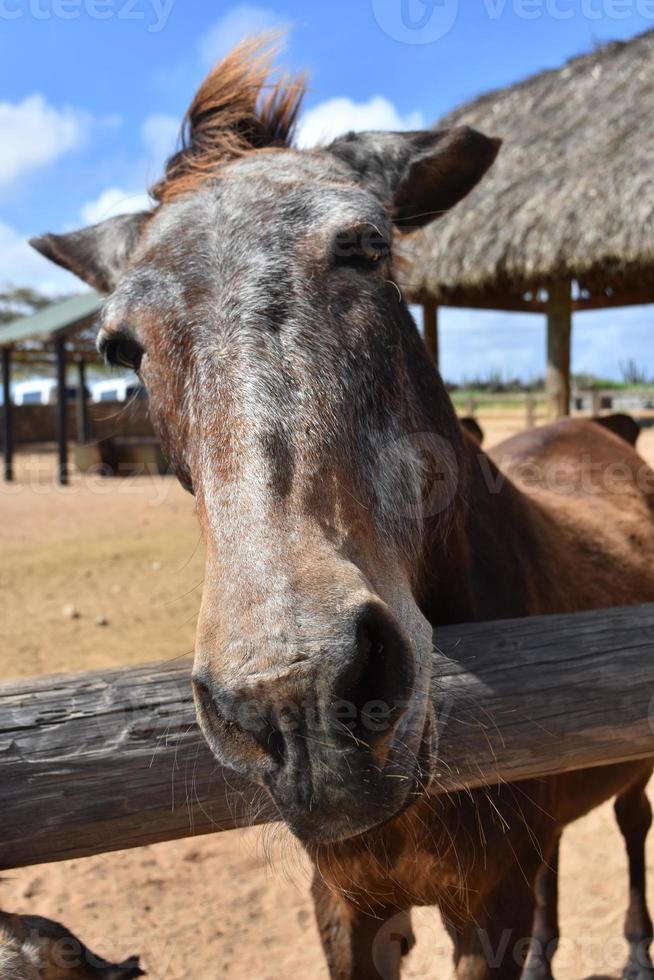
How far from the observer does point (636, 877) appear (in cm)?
356

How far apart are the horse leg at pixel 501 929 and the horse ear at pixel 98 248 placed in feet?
6.81

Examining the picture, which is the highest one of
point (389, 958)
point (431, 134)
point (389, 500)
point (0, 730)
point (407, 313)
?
point (431, 134)

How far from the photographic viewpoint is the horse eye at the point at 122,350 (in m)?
1.81

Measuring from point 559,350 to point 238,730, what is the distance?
7.03m

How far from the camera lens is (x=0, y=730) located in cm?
146

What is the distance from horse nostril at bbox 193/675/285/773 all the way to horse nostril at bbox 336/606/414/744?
0.42ft

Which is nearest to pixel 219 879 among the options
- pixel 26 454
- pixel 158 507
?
pixel 158 507

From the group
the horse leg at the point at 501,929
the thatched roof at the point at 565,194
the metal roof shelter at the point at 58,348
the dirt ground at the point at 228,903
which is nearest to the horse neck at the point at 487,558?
the dirt ground at the point at 228,903

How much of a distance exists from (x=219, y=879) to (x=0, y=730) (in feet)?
9.04

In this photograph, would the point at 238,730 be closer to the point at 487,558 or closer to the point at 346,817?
the point at 346,817

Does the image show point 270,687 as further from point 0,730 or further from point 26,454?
point 26,454

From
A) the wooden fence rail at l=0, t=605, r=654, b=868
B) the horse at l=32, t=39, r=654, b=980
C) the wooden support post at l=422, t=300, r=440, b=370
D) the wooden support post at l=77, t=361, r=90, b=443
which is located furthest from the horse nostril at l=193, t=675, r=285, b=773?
the wooden support post at l=77, t=361, r=90, b=443

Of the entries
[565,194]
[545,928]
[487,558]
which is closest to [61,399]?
[565,194]

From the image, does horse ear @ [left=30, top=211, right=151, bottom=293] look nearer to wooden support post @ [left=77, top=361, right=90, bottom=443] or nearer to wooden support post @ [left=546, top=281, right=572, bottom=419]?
wooden support post @ [left=546, top=281, right=572, bottom=419]
